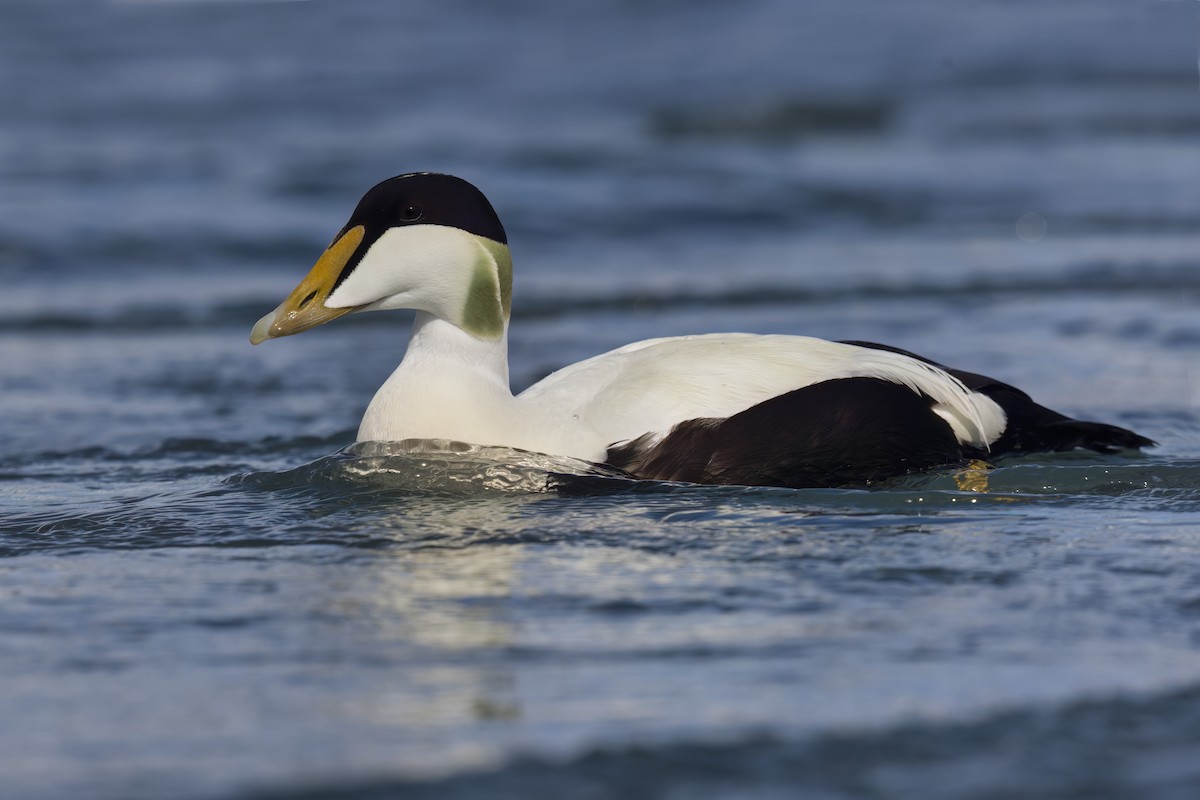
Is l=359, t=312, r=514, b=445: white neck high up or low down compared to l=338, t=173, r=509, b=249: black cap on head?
down

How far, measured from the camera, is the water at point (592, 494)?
3002 mm

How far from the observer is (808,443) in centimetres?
468

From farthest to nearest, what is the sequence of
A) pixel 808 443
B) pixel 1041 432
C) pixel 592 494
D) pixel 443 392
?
pixel 1041 432
pixel 443 392
pixel 808 443
pixel 592 494

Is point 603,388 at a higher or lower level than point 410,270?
lower

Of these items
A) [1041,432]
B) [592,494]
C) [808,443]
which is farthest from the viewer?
[1041,432]

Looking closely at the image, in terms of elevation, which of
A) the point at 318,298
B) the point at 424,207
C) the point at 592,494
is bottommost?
the point at 592,494

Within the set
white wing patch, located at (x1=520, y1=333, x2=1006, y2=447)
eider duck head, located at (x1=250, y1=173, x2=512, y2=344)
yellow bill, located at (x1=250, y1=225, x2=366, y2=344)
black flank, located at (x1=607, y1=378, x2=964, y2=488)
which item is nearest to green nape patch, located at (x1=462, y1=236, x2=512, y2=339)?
eider duck head, located at (x1=250, y1=173, x2=512, y2=344)

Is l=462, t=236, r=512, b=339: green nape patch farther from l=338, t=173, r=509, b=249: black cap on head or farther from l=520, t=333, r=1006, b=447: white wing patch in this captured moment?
l=520, t=333, r=1006, b=447: white wing patch

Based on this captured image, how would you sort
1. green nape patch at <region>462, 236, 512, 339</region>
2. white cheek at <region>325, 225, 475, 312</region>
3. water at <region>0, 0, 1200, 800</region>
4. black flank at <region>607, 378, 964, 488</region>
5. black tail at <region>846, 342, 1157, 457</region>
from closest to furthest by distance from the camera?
1. water at <region>0, 0, 1200, 800</region>
2. black flank at <region>607, 378, 964, 488</region>
3. white cheek at <region>325, 225, 475, 312</region>
4. green nape patch at <region>462, 236, 512, 339</region>
5. black tail at <region>846, 342, 1157, 457</region>

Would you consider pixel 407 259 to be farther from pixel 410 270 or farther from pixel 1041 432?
pixel 1041 432

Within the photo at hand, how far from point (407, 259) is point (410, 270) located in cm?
3

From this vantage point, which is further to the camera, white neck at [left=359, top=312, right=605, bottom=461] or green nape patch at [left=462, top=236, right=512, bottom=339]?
green nape patch at [left=462, top=236, right=512, bottom=339]

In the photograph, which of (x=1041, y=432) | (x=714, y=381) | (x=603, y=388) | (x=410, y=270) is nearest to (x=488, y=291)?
(x=410, y=270)

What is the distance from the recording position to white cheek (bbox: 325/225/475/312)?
4711 millimetres
